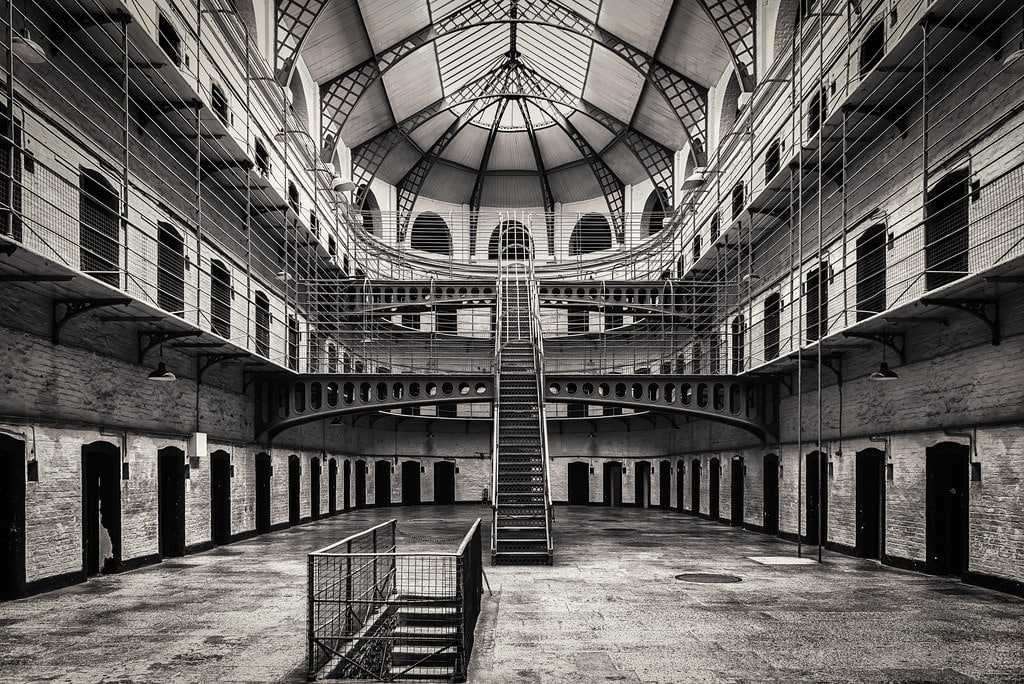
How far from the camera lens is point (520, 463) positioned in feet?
45.8

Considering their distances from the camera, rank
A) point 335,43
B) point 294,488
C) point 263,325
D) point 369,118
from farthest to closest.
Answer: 1. point 369,118
2. point 335,43
3. point 294,488
4. point 263,325

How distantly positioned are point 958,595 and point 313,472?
15.5 meters

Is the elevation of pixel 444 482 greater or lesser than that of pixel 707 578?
lesser

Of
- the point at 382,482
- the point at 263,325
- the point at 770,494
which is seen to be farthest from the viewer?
the point at 382,482

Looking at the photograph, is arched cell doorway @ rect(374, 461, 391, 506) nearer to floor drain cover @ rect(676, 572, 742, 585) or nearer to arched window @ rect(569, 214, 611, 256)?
arched window @ rect(569, 214, 611, 256)

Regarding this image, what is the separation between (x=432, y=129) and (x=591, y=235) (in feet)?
23.1

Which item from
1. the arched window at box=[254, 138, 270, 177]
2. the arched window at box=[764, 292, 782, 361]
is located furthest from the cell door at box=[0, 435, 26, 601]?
the arched window at box=[764, 292, 782, 361]

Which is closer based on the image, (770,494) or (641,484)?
(770,494)

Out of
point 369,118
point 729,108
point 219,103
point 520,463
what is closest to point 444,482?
point 369,118

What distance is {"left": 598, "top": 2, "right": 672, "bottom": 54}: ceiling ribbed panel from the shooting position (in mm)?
20703

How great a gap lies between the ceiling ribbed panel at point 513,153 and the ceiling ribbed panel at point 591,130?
7.24ft

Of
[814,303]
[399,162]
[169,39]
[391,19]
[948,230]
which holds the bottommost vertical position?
[814,303]

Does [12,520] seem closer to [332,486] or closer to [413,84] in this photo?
[332,486]

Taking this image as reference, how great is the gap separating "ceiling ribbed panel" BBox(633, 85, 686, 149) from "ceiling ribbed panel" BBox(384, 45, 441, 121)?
643cm
